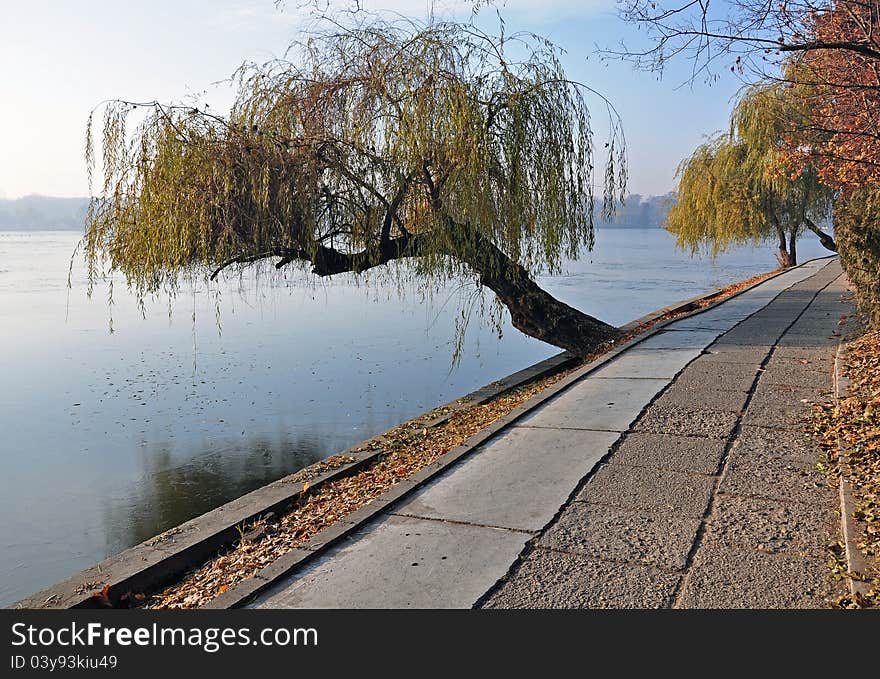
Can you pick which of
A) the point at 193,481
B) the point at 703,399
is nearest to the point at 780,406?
the point at 703,399

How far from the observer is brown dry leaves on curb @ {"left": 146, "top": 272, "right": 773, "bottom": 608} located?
3521mm

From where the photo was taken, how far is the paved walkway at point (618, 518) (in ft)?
9.53

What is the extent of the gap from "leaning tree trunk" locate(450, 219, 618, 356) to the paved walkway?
262 centimetres

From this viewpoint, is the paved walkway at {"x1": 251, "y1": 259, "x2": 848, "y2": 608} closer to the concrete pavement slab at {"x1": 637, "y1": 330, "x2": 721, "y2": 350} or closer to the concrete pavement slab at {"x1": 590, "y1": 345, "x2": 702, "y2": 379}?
the concrete pavement slab at {"x1": 590, "y1": 345, "x2": 702, "y2": 379}

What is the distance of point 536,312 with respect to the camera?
9.26 meters

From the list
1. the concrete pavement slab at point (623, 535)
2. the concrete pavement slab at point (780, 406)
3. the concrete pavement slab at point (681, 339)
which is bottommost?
the concrete pavement slab at point (623, 535)

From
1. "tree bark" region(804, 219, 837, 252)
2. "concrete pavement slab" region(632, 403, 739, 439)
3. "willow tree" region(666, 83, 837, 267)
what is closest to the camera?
"concrete pavement slab" region(632, 403, 739, 439)

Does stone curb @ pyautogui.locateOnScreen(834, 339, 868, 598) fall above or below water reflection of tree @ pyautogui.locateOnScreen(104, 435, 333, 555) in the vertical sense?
above

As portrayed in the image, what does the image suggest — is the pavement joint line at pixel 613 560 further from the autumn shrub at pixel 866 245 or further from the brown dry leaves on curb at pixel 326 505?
the autumn shrub at pixel 866 245

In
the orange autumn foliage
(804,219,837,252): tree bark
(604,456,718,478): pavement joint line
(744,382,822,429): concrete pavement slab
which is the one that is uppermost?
the orange autumn foliage

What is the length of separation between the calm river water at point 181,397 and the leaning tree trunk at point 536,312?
117 cm

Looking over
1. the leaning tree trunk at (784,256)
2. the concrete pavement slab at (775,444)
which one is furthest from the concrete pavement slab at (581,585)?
the leaning tree trunk at (784,256)

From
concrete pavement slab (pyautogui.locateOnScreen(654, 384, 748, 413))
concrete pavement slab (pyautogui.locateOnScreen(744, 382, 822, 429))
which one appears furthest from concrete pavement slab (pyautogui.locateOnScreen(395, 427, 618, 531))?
concrete pavement slab (pyautogui.locateOnScreen(744, 382, 822, 429))

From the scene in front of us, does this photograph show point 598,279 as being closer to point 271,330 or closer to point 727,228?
point 727,228
